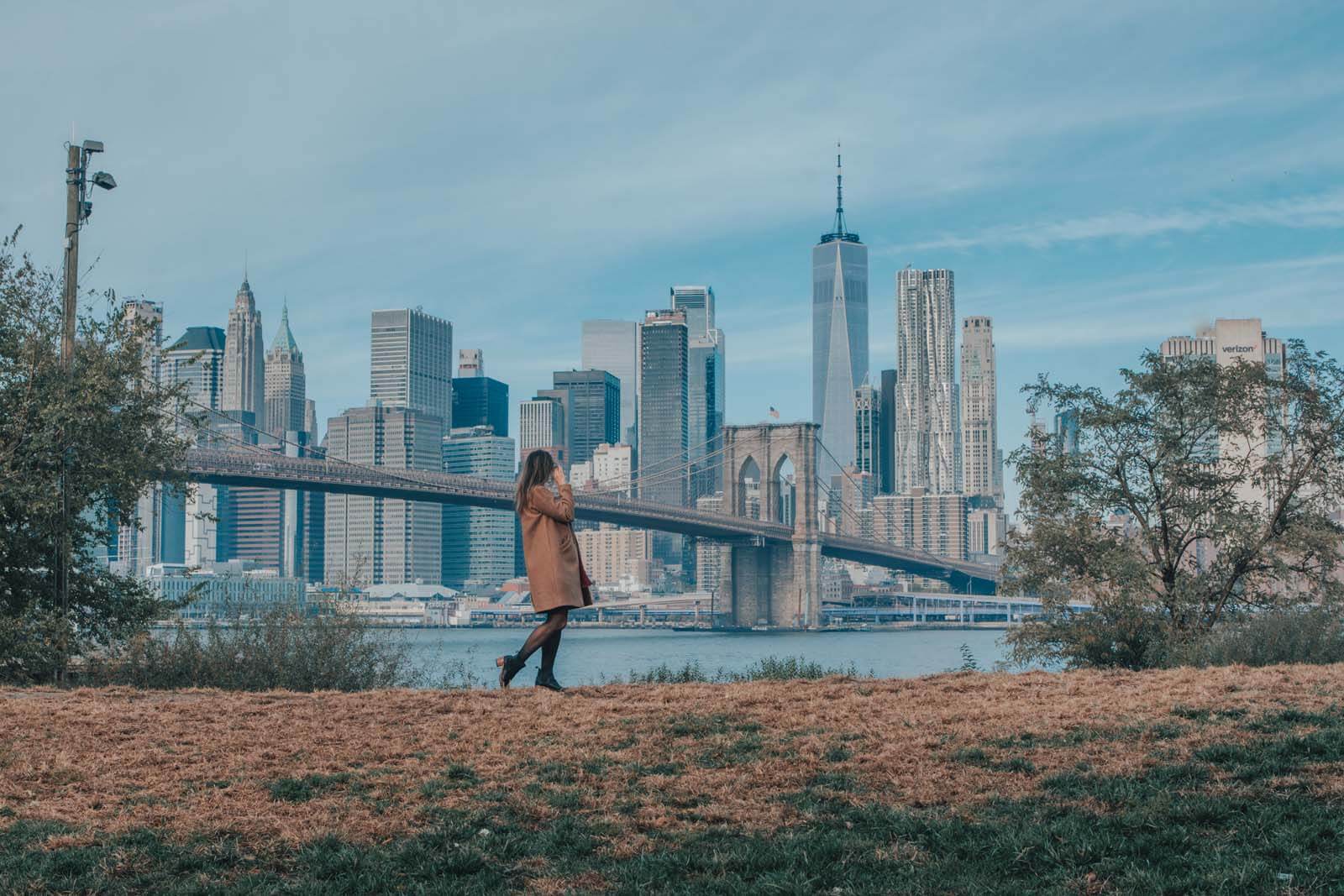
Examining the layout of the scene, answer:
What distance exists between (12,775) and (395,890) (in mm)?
2633

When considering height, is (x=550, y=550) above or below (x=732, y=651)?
above

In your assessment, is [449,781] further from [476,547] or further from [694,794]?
[476,547]

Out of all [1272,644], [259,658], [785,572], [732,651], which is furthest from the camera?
[785,572]

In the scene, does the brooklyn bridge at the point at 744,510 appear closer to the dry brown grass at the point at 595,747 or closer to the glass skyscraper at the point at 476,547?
the dry brown grass at the point at 595,747

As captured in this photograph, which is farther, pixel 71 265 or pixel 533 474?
pixel 71 265

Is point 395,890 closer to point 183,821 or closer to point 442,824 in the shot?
point 442,824

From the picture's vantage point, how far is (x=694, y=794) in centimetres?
584

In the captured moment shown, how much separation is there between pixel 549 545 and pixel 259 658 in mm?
4272

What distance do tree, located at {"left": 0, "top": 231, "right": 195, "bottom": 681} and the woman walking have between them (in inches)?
207

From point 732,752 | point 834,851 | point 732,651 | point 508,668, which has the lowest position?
point 732,651

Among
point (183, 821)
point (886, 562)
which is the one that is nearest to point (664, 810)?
point (183, 821)

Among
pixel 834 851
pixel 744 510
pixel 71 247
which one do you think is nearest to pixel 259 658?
pixel 71 247

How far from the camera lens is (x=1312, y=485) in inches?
736

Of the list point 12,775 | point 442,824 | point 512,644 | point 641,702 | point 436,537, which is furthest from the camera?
point 436,537
